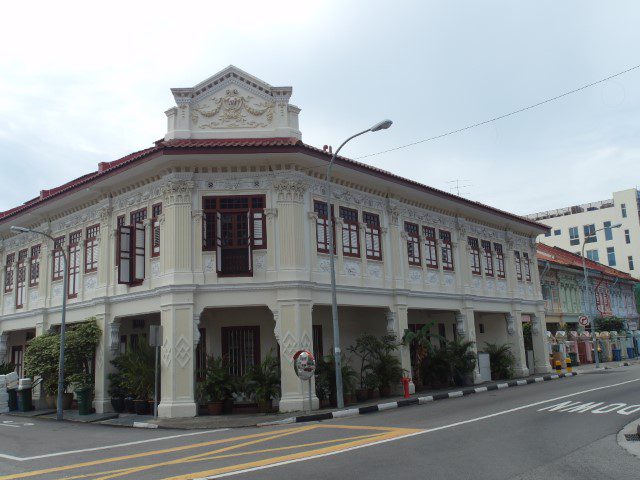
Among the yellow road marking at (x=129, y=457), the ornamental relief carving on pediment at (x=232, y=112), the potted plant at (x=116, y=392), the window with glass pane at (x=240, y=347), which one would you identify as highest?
the ornamental relief carving on pediment at (x=232, y=112)

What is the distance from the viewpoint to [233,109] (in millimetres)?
19203

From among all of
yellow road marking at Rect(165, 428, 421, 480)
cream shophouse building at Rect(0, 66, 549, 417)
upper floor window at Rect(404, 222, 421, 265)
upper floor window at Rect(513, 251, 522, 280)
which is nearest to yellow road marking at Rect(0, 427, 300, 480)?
yellow road marking at Rect(165, 428, 421, 480)

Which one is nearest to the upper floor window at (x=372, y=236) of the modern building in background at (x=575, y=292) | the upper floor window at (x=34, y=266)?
the upper floor window at (x=34, y=266)

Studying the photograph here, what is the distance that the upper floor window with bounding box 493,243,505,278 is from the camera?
29141mm

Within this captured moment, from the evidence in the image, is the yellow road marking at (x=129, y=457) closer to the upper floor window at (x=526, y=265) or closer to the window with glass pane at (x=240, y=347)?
the window with glass pane at (x=240, y=347)

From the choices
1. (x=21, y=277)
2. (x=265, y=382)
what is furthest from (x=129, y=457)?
(x=21, y=277)

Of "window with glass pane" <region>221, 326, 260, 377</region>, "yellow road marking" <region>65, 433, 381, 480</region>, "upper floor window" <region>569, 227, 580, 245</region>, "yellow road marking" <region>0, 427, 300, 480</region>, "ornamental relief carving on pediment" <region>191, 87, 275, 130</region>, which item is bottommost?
"yellow road marking" <region>0, 427, 300, 480</region>

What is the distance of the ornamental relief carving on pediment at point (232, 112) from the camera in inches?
752

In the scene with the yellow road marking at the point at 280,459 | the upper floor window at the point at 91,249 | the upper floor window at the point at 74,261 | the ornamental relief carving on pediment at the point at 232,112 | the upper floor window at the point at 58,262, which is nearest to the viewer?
the yellow road marking at the point at 280,459

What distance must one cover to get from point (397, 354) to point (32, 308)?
14955 millimetres

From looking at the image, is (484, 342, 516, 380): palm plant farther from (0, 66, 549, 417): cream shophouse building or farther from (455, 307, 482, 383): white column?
(0, 66, 549, 417): cream shophouse building

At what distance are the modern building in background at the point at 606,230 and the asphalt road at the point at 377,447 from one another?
5609 cm

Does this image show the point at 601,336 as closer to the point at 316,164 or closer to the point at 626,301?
the point at 626,301

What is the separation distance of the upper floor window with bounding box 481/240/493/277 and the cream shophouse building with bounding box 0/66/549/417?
4466mm
